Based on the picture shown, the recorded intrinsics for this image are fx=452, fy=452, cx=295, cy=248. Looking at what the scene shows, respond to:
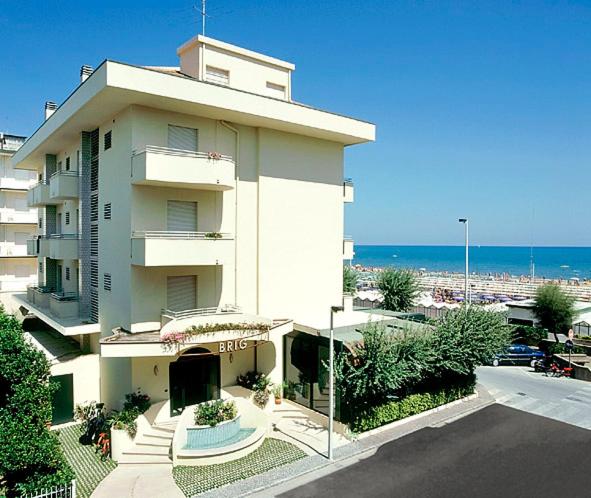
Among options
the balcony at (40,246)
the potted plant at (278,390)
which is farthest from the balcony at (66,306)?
the potted plant at (278,390)

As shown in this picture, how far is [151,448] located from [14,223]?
123ft

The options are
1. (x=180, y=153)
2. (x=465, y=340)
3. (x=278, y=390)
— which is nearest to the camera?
(x=180, y=153)

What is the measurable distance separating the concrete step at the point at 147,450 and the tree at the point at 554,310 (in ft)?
105

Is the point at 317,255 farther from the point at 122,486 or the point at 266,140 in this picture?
the point at 122,486

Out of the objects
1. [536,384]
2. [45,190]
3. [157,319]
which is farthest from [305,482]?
[45,190]

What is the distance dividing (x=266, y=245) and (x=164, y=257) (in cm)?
608

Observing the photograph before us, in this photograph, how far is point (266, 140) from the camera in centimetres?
2369

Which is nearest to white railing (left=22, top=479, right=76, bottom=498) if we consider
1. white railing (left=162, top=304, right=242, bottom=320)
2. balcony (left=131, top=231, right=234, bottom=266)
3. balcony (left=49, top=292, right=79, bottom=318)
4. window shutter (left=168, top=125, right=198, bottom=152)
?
white railing (left=162, top=304, right=242, bottom=320)

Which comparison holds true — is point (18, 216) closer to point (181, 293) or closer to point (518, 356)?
point (181, 293)

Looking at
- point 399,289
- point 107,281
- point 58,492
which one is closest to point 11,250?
point 107,281

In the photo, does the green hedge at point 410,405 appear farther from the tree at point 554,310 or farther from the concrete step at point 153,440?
the tree at point 554,310

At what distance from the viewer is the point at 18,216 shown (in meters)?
46.3

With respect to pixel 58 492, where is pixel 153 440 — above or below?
below

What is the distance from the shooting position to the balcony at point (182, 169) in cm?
1892
